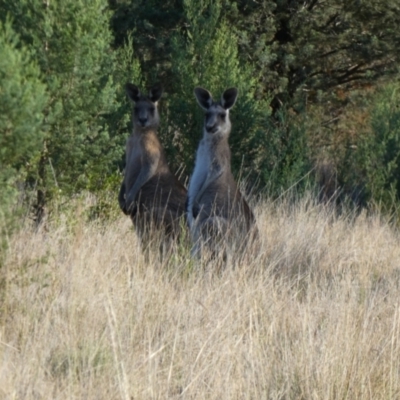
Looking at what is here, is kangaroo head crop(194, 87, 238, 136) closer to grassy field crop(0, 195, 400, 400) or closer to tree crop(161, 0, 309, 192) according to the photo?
grassy field crop(0, 195, 400, 400)

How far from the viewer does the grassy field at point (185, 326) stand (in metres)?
4.61

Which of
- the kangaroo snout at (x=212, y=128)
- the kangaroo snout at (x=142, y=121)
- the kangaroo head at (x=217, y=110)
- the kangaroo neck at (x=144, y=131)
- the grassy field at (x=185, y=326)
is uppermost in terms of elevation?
the kangaroo head at (x=217, y=110)

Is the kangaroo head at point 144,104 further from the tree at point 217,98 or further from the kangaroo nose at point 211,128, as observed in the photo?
the tree at point 217,98

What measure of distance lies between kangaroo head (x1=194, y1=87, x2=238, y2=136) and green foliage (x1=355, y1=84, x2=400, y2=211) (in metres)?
2.71

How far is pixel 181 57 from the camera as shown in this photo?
475 inches

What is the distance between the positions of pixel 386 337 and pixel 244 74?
7.72 meters

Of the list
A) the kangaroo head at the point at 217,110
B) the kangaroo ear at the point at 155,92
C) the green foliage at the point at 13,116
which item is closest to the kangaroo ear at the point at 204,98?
the kangaroo head at the point at 217,110

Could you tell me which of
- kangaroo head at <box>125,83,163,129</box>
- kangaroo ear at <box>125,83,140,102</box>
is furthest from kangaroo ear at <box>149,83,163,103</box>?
kangaroo ear at <box>125,83,140,102</box>

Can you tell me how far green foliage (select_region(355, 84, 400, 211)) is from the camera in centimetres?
1140

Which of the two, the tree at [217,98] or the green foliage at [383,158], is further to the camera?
the tree at [217,98]

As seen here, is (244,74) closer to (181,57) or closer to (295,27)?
(181,57)

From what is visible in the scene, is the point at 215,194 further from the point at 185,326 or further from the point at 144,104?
the point at 185,326

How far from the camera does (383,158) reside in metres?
12.1

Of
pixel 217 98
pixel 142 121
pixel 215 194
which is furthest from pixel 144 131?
pixel 217 98
